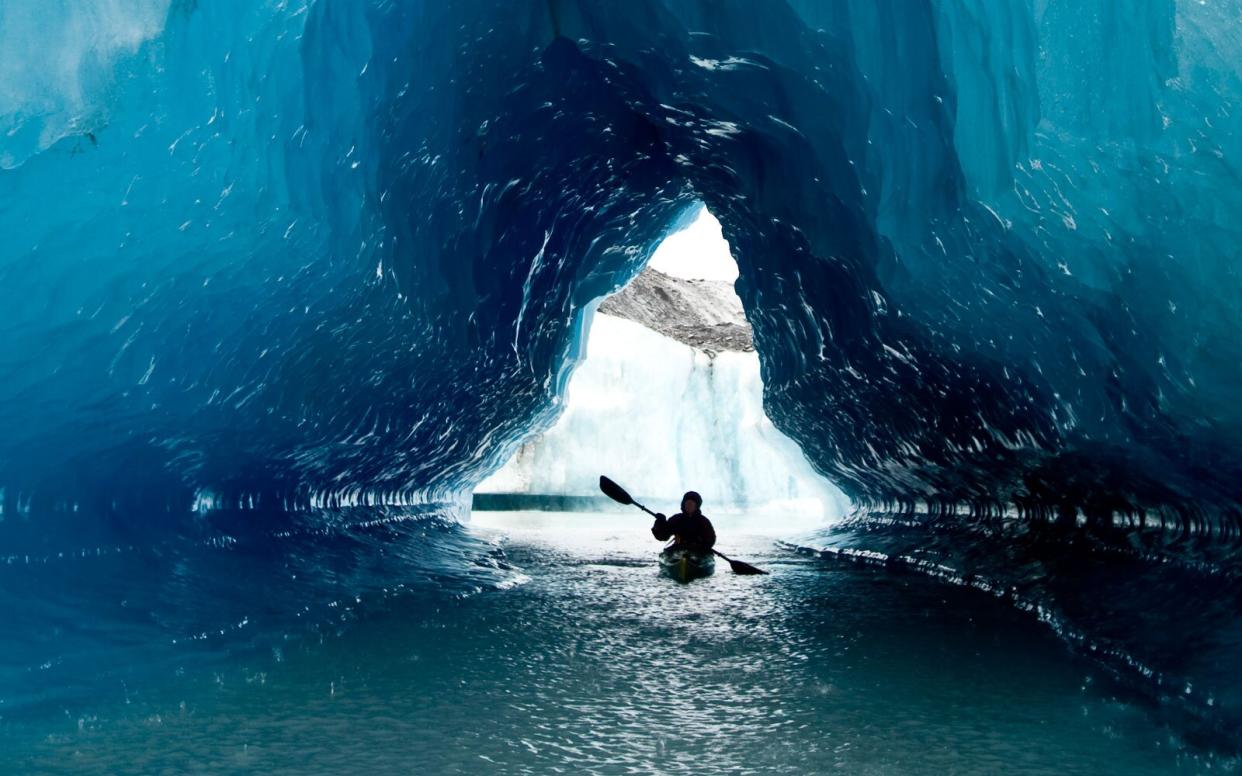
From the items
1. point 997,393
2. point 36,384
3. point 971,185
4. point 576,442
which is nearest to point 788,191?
point 997,393

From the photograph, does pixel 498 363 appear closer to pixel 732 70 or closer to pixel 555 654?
pixel 732 70

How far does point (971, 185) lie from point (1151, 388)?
157 centimetres

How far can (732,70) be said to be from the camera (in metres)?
7.70

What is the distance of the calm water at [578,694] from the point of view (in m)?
3.02

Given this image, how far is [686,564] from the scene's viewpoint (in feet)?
27.9

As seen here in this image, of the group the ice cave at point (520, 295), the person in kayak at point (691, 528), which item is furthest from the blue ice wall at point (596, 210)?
the person in kayak at point (691, 528)

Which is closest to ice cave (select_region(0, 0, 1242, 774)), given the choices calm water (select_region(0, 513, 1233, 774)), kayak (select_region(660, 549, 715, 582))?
calm water (select_region(0, 513, 1233, 774))

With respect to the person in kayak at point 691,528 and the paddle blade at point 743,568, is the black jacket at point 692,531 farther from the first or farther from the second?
the paddle blade at point 743,568

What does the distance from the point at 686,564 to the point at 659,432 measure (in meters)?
21.6

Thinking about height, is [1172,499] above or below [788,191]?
below

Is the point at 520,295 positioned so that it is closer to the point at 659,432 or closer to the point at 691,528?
the point at 691,528

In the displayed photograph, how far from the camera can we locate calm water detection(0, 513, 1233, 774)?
302cm

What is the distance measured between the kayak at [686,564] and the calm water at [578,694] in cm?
172

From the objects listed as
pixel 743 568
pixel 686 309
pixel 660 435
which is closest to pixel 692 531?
pixel 743 568
